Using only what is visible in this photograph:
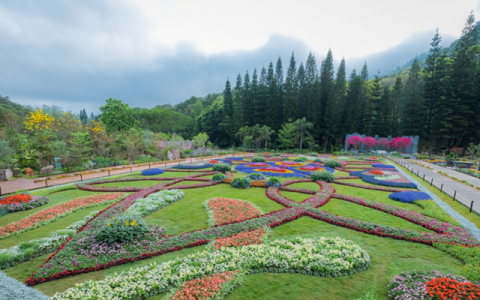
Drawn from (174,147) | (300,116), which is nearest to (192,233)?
(174,147)

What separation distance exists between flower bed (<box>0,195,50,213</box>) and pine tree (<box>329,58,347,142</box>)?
4135 centimetres

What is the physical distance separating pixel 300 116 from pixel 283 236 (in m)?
40.2

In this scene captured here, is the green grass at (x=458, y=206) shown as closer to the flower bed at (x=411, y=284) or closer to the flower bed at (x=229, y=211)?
the flower bed at (x=411, y=284)

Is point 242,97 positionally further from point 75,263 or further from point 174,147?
point 75,263

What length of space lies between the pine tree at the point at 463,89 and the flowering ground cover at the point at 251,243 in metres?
35.7

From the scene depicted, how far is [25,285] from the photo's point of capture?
3.92 meters

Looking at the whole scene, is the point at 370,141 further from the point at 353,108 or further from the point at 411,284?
the point at 411,284

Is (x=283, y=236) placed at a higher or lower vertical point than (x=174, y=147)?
lower

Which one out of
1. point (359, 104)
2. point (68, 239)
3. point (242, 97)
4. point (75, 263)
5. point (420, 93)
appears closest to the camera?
point (75, 263)

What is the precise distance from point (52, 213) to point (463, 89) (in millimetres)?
49149

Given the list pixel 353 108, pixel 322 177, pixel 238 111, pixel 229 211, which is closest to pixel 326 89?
pixel 353 108

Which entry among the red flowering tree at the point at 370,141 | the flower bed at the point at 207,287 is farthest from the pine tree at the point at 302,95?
the flower bed at the point at 207,287

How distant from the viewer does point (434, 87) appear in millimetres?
34406

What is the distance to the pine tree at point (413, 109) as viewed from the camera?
119 feet
